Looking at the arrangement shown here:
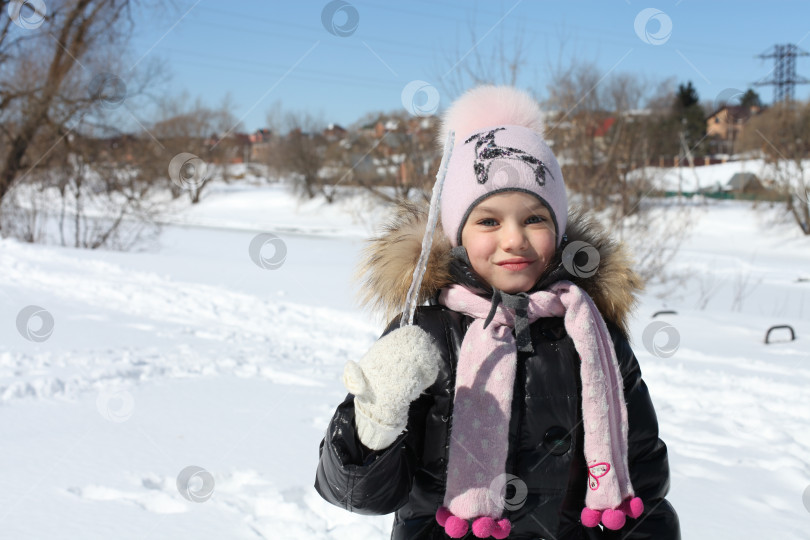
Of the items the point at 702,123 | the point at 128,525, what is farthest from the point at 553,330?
the point at 702,123

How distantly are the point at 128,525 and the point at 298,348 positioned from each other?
3.37m

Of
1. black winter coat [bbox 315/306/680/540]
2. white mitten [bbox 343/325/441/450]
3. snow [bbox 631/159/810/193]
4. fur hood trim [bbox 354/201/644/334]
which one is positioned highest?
snow [bbox 631/159/810/193]

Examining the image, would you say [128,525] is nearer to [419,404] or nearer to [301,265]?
[419,404]

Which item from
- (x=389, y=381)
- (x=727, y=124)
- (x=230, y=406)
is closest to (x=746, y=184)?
(x=727, y=124)

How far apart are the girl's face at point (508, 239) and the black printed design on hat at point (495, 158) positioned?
0.06 m

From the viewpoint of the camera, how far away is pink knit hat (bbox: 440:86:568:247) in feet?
5.61

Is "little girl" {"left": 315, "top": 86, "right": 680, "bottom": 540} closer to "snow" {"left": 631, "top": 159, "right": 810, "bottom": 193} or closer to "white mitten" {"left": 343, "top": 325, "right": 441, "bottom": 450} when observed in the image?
"white mitten" {"left": 343, "top": 325, "right": 441, "bottom": 450}

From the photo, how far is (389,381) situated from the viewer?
1386mm

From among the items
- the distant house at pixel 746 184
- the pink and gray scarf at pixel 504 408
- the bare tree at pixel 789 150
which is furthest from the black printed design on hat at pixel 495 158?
the distant house at pixel 746 184

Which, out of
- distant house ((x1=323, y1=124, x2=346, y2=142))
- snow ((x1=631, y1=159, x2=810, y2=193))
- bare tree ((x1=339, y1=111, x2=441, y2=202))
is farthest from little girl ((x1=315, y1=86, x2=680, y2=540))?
distant house ((x1=323, y1=124, x2=346, y2=142))

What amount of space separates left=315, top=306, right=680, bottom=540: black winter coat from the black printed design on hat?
37 centimetres

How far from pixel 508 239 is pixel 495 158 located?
233mm

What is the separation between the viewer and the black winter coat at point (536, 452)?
1611mm

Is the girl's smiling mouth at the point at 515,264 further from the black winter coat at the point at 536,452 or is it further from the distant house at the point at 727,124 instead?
the distant house at the point at 727,124
